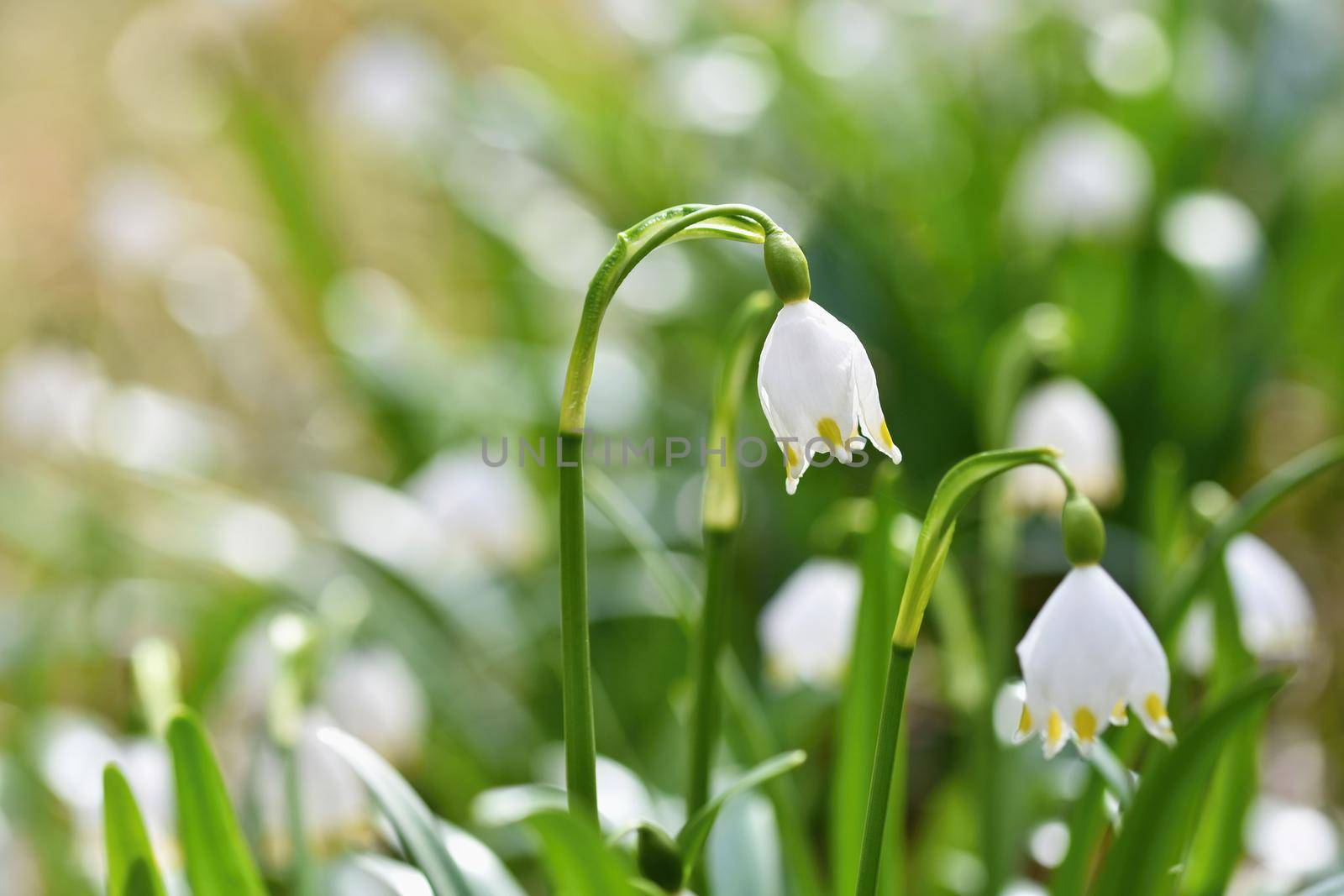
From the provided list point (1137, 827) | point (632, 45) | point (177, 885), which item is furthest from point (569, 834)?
point (632, 45)

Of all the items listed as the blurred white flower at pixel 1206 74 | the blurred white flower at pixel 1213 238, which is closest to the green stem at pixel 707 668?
the blurred white flower at pixel 1213 238

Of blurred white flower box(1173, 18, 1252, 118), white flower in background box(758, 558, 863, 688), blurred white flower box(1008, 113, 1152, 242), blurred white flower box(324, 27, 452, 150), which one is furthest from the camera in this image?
blurred white flower box(324, 27, 452, 150)

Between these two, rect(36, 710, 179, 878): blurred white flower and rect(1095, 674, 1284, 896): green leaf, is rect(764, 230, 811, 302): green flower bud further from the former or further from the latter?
Result: rect(36, 710, 179, 878): blurred white flower

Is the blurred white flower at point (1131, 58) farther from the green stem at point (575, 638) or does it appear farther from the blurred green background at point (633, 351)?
the green stem at point (575, 638)

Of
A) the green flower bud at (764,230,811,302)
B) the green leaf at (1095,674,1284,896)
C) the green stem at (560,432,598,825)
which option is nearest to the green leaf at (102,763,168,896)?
the green stem at (560,432,598,825)

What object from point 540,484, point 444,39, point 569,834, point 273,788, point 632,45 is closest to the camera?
point 569,834

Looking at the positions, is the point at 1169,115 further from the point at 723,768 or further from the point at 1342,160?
the point at 723,768
